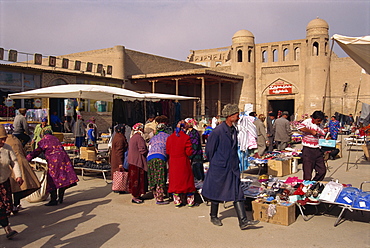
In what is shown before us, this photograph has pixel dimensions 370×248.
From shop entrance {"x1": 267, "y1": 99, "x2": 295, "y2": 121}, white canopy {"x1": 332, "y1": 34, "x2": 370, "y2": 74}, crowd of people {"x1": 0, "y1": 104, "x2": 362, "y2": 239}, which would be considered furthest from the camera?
shop entrance {"x1": 267, "y1": 99, "x2": 295, "y2": 121}

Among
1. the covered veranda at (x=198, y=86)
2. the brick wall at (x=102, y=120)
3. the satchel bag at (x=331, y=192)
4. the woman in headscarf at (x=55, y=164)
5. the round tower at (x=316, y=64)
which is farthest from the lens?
the round tower at (x=316, y=64)

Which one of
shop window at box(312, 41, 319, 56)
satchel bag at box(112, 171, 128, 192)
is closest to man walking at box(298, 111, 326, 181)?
satchel bag at box(112, 171, 128, 192)

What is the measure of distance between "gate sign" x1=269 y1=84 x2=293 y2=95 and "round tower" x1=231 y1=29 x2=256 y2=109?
1428 millimetres

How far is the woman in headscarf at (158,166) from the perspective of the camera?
540 centimetres

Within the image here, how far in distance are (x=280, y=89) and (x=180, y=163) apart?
899 inches

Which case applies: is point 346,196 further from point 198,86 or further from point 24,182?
point 198,86

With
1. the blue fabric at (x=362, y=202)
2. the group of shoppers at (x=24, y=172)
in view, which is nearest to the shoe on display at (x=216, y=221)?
the blue fabric at (x=362, y=202)

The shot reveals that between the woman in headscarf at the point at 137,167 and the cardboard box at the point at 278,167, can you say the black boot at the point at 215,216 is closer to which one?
the woman in headscarf at the point at 137,167

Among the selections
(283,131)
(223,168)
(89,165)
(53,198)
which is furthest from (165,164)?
(283,131)

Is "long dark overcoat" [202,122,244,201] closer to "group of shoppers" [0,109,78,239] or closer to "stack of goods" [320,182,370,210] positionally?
"stack of goods" [320,182,370,210]

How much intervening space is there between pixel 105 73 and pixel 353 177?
19013 mm

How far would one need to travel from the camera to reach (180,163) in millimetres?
5102

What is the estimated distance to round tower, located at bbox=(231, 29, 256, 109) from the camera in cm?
2648

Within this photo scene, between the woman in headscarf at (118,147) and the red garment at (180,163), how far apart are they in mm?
1457
